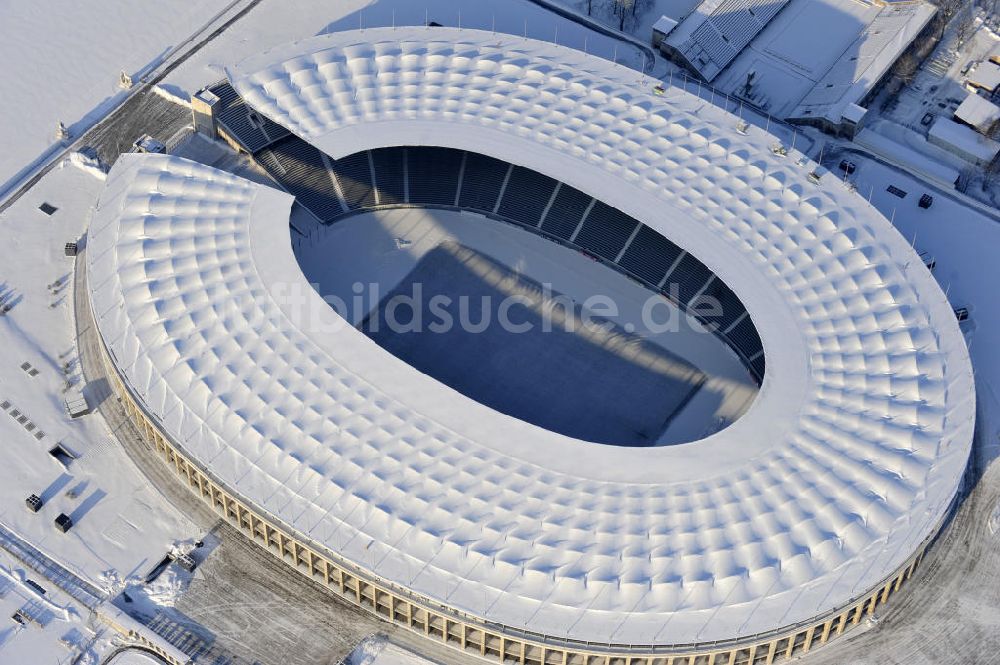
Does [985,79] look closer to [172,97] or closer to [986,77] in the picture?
[986,77]

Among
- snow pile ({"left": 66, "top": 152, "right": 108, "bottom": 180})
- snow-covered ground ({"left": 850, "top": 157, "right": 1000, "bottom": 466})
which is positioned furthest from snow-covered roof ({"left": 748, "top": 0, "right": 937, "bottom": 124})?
snow pile ({"left": 66, "top": 152, "right": 108, "bottom": 180})

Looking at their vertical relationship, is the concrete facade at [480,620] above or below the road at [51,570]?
above

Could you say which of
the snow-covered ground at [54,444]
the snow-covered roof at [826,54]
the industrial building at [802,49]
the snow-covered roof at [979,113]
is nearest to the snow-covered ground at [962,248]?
the industrial building at [802,49]

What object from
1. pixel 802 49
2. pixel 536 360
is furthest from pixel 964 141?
pixel 536 360

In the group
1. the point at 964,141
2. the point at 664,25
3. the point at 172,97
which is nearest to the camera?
the point at 172,97

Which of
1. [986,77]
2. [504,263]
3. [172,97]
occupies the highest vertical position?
[986,77]

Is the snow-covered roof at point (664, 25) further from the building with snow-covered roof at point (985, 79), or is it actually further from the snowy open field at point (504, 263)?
the building with snow-covered roof at point (985, 79)

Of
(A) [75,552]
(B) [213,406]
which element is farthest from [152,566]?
(B) [213,406]
